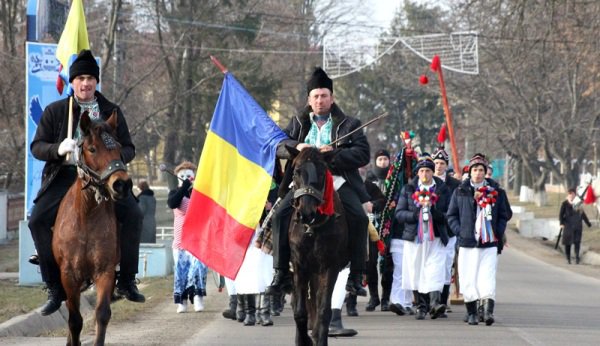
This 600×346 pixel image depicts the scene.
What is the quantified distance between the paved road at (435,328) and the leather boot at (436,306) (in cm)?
13

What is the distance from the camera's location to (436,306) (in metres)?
16.4

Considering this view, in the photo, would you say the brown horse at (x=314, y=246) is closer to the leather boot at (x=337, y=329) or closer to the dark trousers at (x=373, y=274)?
the leather boot at (x=337, y=329)

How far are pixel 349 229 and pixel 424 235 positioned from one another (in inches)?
208

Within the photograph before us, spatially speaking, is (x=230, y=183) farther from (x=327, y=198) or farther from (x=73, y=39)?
(x=73, y=39)

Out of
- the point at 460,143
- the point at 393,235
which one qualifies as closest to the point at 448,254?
the point at 393,235

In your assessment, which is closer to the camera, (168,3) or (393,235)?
(393,235)

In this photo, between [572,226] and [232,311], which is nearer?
[232,311]

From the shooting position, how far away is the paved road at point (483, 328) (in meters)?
13.6

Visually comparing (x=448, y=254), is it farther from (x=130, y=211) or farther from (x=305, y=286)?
(x=130, y=211)

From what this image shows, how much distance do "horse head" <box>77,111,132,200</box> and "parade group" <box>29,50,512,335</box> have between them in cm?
15

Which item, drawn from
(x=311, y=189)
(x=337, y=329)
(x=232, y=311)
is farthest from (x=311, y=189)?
(x=232, y=311)

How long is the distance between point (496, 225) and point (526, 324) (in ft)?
4.16

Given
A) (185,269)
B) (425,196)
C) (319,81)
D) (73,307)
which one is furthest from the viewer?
(185,269)

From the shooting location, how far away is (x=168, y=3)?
49000 millimetres
